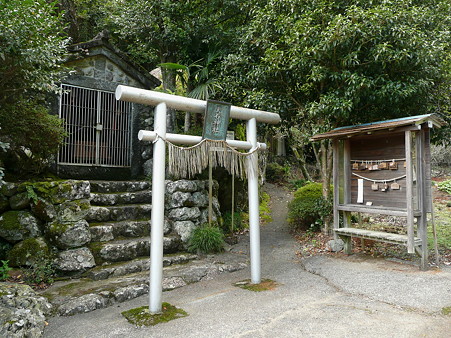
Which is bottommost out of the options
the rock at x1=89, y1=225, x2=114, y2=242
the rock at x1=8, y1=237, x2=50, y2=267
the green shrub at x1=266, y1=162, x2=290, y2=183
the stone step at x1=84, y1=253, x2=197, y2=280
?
the stone step at x1=84, y1=253, x2=197, y2=280

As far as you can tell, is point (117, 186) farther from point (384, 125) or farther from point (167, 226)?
point (384, 125)

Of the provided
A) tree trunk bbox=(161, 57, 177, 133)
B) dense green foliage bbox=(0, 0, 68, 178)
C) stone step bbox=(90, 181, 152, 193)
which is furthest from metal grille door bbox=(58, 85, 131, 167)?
stone step bbox=(90, 181, 152, 193)

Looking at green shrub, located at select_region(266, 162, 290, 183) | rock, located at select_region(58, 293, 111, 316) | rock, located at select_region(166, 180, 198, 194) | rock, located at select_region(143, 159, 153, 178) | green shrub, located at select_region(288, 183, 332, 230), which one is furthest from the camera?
green shrub, located at select_region(266, 162, 290, 183)

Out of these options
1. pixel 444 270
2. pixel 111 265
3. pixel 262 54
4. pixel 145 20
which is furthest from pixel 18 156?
pixel 444 270

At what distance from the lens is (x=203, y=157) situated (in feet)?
15.1

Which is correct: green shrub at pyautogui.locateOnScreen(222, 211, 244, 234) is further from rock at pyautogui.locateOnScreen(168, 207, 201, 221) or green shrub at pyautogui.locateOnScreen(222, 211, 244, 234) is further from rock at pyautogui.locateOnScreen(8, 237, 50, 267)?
rock at pyautogui.locateOnScreen(8, 237, 50, 267)

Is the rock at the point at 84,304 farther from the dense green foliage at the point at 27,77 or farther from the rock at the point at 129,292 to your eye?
the dense green foliage at the point at 27,77

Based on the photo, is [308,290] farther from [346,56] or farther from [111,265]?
[346,56]

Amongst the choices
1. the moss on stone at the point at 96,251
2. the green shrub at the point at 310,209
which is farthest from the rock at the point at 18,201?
the green shrub at the point at 310,209

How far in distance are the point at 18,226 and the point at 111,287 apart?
6.37ft

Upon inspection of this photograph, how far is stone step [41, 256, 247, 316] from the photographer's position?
13.4ft

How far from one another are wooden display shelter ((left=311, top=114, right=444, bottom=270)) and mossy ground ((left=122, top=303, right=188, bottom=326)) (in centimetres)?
383

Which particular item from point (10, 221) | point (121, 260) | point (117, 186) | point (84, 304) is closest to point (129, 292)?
point (84, 304)

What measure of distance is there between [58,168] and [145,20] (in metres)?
4.74
